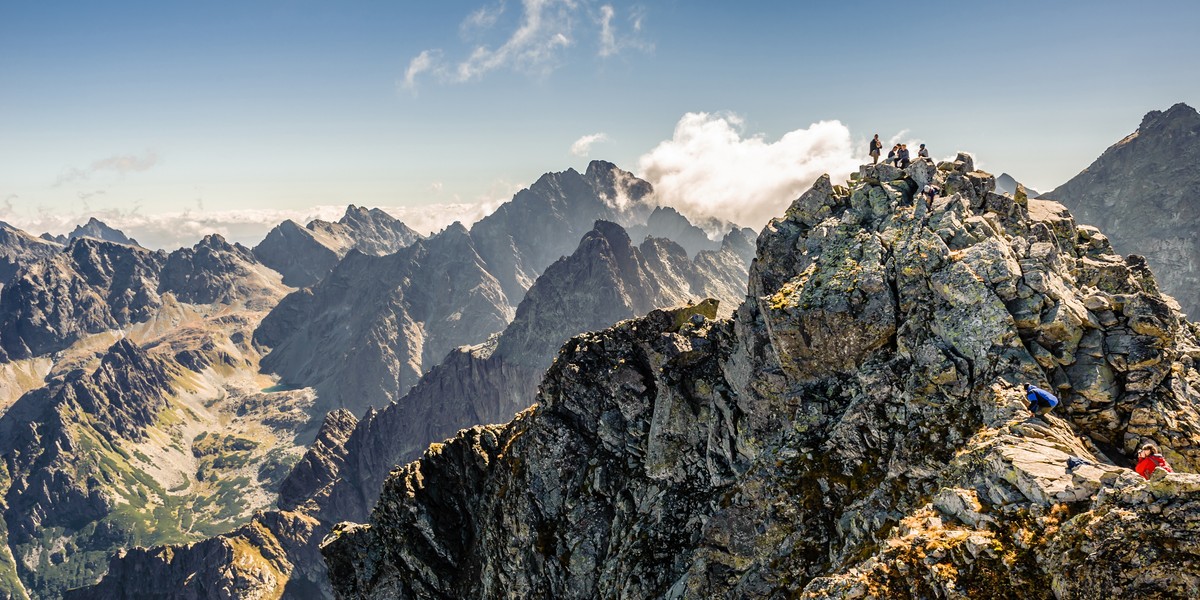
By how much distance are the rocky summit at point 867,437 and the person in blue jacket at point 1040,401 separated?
1.28 feet

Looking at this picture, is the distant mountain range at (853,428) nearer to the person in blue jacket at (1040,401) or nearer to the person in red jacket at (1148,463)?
the person in blue jacket at (1040,401)

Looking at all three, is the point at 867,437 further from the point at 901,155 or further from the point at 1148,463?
the point at 901,155

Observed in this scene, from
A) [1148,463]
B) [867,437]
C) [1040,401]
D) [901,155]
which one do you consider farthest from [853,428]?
[901,155]

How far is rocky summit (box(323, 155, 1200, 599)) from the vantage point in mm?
18109

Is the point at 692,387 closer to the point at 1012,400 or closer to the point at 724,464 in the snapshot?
the point at 724,464

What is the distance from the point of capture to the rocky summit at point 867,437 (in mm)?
18109

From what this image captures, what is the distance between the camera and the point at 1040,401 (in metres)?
22.1

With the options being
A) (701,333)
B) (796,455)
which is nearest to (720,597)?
(796,455)

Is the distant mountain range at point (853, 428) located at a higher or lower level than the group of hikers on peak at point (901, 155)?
lower

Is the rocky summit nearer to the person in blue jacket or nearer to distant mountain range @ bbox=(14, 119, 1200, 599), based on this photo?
distant mountain range @ bbox=(14, 119, 1200, 599)

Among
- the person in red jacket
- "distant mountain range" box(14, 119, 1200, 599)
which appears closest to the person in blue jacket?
"distant mountain range" box(14, 119, 1200, 599)

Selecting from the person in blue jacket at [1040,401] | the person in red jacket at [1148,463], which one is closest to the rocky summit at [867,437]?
the person in blue jacket at [1040,401]

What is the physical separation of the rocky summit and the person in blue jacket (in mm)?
389

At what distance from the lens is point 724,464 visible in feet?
128
